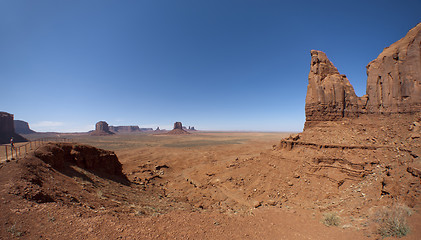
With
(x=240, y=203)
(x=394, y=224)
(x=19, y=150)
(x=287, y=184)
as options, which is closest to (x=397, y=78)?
(x=287, y=184)

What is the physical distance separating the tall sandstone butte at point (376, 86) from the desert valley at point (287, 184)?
0.34ft

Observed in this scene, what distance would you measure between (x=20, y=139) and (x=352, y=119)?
111435 mm

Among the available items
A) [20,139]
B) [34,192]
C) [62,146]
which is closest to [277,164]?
[34,192]

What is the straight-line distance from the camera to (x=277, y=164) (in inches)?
700

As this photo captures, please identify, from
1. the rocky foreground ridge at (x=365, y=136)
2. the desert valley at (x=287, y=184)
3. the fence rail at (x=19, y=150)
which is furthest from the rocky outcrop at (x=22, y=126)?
the rocky foreground ridge at (x=365, y=136)

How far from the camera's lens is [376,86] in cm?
1719

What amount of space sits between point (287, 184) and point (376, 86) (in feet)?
51.3

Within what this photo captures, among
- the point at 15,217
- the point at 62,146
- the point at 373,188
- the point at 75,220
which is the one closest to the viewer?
the point at 15,217

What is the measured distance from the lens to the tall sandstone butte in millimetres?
14922

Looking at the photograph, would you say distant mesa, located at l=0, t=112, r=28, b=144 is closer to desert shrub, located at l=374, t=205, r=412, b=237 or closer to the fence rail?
the fence rail

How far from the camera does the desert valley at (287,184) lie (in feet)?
19.7

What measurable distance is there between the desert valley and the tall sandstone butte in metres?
0.10

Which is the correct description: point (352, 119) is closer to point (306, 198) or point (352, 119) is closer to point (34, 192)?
point (306, 198)

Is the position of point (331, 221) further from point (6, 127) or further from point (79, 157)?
point (6, 127)
